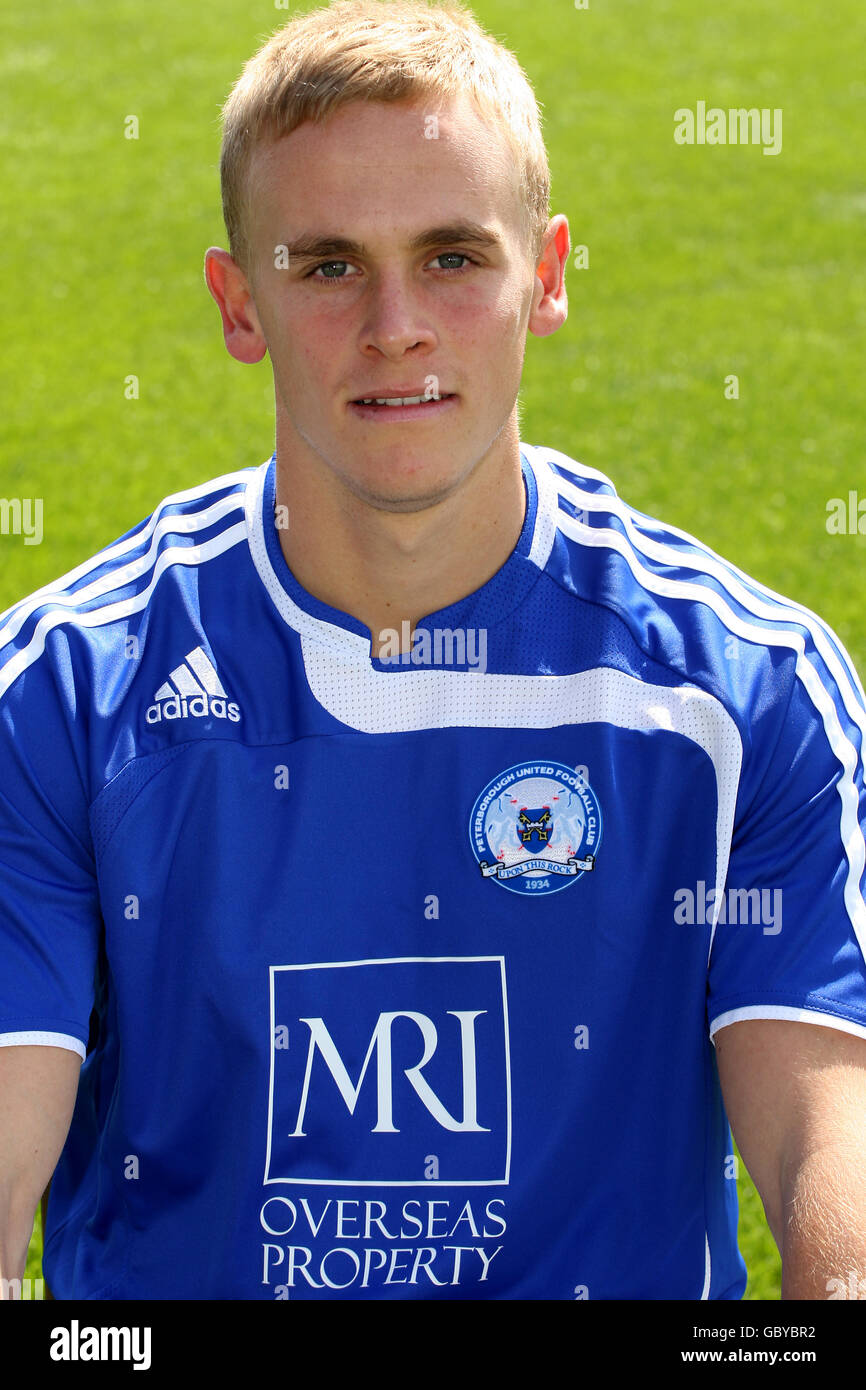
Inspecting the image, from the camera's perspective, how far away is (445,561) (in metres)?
2.21

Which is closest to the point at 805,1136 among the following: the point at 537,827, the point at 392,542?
the point at 537,827

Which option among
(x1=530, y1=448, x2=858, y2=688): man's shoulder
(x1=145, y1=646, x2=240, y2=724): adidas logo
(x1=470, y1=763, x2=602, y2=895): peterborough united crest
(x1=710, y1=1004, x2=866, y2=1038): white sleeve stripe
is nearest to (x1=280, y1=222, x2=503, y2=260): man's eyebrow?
(x1=530, y1=448, x2=858, y2=688): man's shoulder

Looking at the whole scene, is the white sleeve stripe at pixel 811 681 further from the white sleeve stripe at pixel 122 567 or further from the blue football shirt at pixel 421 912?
the white sleeve stripe at pixel 122 567

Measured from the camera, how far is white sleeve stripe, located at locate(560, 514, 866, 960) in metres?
2.07

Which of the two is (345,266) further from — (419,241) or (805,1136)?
(805,1136)

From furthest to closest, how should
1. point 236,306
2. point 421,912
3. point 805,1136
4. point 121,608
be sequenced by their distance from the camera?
point 236,306
point 121,608
point 421,912
point 805,1136

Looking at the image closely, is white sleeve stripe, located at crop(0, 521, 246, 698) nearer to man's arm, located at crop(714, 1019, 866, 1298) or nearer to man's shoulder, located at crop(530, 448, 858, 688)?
man's shoulder, located at crop(530, 448, 858, 688)

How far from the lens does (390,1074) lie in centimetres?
210

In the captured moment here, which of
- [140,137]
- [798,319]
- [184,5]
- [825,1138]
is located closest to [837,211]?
[798,319]

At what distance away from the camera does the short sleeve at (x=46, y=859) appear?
79.7 inches

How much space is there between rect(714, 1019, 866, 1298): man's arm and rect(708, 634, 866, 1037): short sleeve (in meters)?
0.04

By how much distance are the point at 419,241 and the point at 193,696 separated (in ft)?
2.17
